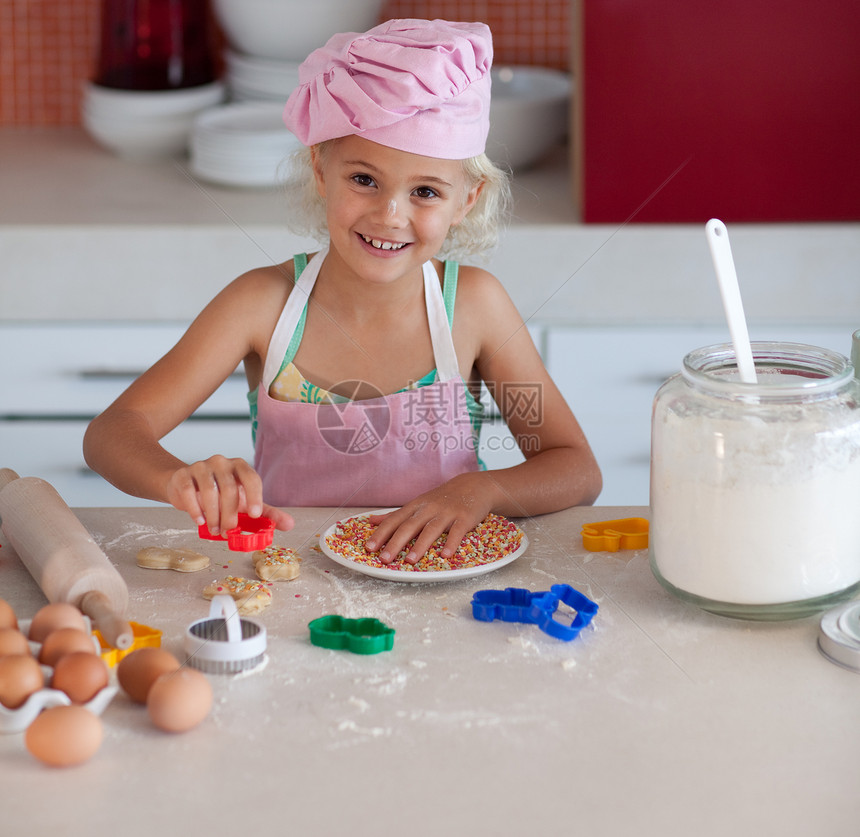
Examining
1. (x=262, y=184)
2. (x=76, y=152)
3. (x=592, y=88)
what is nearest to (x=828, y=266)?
(x=592, y=88)

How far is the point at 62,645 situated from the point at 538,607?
1.13 ft

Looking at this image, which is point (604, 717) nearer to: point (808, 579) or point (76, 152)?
point (808, 579)

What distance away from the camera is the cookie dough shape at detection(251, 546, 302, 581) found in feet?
2.97

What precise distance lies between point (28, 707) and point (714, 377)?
0.51 metres

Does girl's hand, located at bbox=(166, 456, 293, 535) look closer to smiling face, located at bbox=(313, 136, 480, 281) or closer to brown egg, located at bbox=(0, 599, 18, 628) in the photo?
brown egg, located at bbox=(0, 599, 18, 628)

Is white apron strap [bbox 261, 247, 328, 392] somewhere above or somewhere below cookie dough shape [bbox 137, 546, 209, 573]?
above

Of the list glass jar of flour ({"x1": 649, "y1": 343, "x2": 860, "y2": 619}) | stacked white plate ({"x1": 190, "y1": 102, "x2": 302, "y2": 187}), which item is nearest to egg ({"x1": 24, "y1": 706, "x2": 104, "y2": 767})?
glass jar of flour ({"x1": 649, "y1": 343, "x2": 860, "y2": 619})

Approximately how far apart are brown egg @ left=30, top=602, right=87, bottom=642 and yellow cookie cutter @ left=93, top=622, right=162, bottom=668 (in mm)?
23

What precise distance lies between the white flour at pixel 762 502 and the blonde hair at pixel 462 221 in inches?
23.0

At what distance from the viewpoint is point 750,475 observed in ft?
2.52

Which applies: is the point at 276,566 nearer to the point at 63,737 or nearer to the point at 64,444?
the point at 63,737

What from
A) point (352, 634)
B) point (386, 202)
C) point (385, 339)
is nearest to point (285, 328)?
point (385, 339)

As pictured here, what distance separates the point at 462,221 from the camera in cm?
135

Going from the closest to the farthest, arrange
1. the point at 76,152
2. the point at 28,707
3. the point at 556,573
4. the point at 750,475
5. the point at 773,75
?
the point at 28,707 < the point at 750,475 < the point at 556,573 < the point at 773,75 < the point at 76,152
